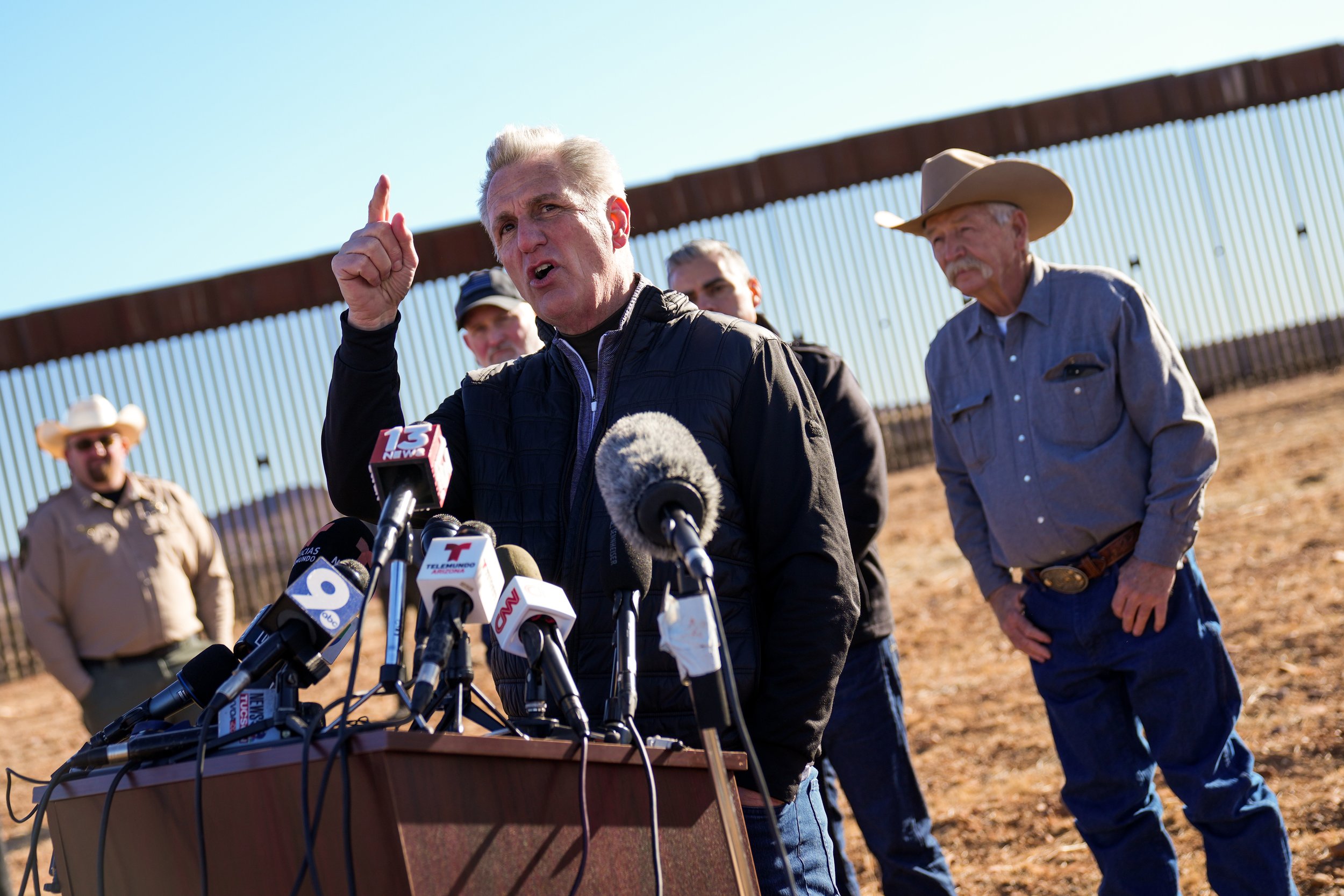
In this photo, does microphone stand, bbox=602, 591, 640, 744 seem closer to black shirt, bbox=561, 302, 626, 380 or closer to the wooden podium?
Result: the wooden podium

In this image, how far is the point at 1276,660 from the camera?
18.7 feet

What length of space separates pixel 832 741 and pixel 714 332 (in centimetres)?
176

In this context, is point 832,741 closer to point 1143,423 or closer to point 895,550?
point 1143,423

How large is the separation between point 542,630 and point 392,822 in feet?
1.33

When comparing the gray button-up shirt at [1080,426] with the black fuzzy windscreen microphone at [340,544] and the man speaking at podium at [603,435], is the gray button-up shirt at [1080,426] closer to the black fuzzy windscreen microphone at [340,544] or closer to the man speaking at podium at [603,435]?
the man speaking at podium at [603,435]

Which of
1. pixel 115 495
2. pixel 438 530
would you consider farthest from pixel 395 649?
pixel 115 495

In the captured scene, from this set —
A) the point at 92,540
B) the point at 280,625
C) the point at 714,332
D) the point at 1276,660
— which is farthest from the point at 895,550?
the point at 280,625

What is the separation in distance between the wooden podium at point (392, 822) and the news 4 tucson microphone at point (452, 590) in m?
0.14

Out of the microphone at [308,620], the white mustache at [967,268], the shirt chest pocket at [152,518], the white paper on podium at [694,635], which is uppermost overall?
the white mustache at [967,268]

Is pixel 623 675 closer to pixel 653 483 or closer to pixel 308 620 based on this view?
pixel 653 483

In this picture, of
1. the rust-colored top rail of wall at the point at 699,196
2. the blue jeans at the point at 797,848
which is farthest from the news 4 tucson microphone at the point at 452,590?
the rust-colored top rail of wall at the point at 699,196

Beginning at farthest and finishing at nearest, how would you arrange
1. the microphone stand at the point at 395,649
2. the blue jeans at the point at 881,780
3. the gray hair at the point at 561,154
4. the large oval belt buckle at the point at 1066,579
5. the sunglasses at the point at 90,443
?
the sunglasses at the point at 90,443
the blue jeans at the point at 881,780
the large oval belt buckle at the point at 1066,579
the gray hair at the point at 561,154
the microphone stand at the point at 395,649

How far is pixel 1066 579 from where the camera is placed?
11.6 feet

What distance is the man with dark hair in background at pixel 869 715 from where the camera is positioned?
369 cm
